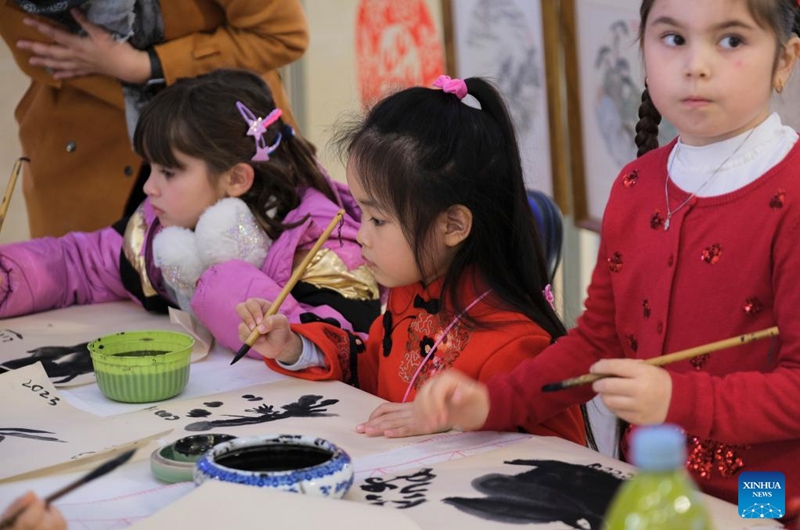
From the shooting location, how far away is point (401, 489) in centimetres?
117

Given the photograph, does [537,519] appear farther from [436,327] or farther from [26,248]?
[26,248]

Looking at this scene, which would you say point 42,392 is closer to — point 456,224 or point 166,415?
point 166,415

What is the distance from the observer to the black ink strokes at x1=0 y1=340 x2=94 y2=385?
Result: 169cm

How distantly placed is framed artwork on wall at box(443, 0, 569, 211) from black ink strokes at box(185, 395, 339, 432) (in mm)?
1836

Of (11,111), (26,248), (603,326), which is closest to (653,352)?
(603,326)

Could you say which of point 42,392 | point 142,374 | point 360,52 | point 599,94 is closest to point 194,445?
point 142,374

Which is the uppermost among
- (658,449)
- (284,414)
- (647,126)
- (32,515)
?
(647,126)

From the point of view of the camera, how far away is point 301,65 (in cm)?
425

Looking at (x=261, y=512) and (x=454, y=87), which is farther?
(x=454, y=87)

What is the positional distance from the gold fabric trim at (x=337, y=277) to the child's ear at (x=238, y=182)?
0.25 m

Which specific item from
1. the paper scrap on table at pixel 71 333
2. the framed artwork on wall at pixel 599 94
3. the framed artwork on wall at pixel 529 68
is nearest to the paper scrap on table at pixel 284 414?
the paper scrap on table at pixel 71 333

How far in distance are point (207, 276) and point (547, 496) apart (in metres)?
0.97

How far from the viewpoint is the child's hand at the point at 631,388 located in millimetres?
1081

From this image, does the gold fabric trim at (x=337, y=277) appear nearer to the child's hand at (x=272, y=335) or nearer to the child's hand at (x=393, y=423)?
the child's hand at (x=272, y=335)
